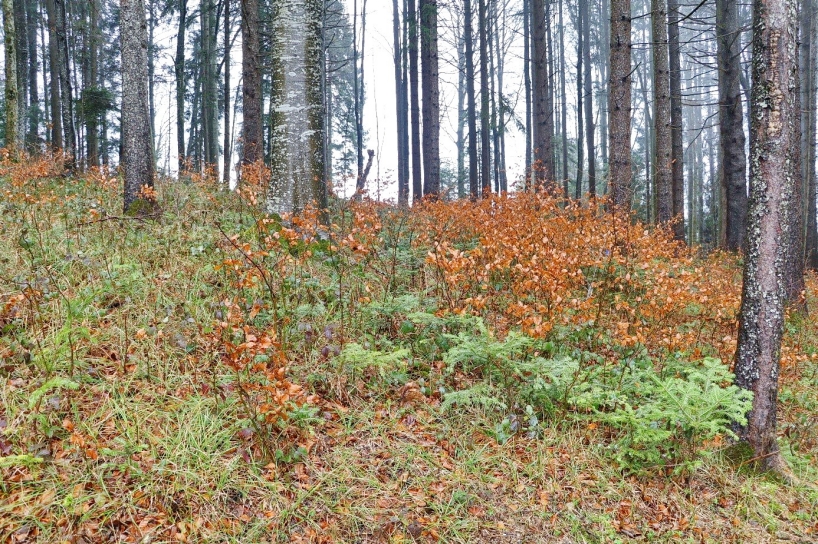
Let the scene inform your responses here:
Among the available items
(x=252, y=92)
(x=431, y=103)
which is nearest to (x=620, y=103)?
(x=431, y=103)

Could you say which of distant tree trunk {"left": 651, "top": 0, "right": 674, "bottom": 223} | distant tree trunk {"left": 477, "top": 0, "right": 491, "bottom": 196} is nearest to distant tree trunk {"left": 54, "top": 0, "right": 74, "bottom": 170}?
distant tree trunk {"left": 477, "top": 0, "right": 491, "bottom": 196}

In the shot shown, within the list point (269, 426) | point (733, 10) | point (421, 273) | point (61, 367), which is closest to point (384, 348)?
point (269, 426)

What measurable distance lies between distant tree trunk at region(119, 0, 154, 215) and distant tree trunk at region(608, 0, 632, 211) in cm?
676

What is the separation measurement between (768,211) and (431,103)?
9.78m

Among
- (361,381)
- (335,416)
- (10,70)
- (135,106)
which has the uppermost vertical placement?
(10,70)

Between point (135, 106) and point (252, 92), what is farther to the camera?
point (252, 92)

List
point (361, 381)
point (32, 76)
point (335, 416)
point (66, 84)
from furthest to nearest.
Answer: point (32, 76) < point (66, 84) < point (361, 381) < point (335, 416)

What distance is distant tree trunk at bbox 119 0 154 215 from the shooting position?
5965 mm

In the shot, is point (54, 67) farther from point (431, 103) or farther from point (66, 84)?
point (431, 103)

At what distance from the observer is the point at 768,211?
3166 mm

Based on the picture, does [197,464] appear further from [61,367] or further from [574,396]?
[574,396]

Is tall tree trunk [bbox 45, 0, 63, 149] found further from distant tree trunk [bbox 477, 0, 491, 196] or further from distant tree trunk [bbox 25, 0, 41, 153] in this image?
distant tree trunk [bbox 477, 0, 491, 196]

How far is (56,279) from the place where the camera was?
159 inches

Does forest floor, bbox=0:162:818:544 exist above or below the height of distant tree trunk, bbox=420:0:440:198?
below
